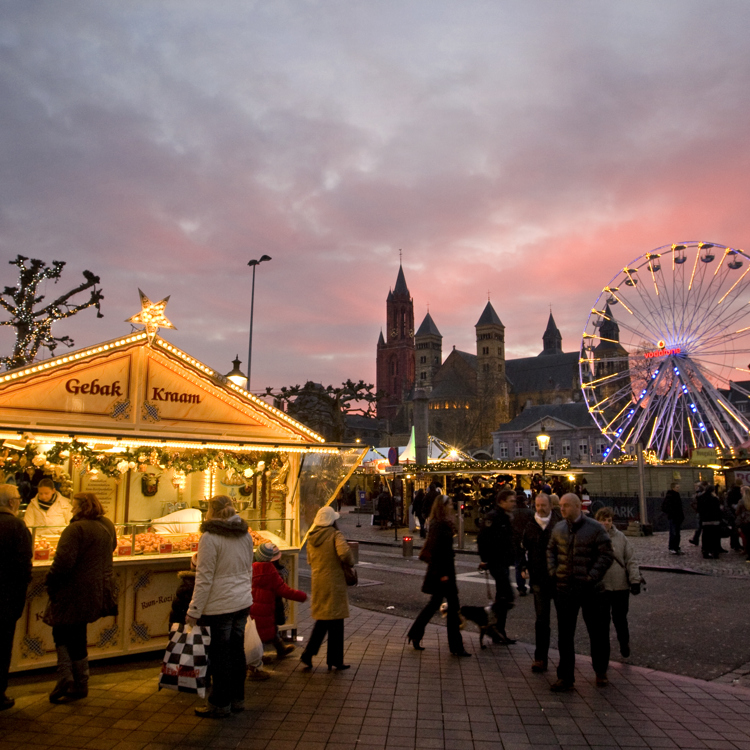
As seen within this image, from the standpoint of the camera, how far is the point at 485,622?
7.93 metres

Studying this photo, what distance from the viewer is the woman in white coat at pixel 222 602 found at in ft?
17.9

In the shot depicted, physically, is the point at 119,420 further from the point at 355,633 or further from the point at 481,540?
the point at 481,540

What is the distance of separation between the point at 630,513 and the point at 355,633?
20360mm

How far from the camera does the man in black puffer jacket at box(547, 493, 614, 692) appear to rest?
625cm

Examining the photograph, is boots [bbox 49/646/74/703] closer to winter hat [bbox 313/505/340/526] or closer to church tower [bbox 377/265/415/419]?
winter hat [bbox 313/505/340/526]

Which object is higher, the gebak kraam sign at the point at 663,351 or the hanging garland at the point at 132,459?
the gebak kraam sign at the point at 663,351

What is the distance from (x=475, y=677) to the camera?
668 centimetres

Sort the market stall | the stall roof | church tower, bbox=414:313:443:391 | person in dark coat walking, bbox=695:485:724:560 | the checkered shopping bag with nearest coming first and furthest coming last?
the checkered shopping bag, the market stall, the stall roof, person in dark coat walking, bbox=695:485:724:560, church tower, bbox=414:313:443:391

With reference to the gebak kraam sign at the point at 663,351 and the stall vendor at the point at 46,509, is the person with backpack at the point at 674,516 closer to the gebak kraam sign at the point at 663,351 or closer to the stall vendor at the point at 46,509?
the stall vendor at the point at 46,509

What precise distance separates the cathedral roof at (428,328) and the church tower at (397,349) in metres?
6.10

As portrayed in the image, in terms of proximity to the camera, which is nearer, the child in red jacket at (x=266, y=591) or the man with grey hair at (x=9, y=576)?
the man with grey hair at (x=9, y=576)

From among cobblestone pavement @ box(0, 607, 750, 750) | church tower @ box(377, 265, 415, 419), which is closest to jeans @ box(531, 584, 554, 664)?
cobblestone pavement @ box(0, 607, 750, 750)

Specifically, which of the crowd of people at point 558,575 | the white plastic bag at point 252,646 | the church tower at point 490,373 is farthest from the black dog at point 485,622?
the church tower at point 490,373

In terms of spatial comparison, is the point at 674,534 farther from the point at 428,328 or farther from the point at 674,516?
the point at 428,328
